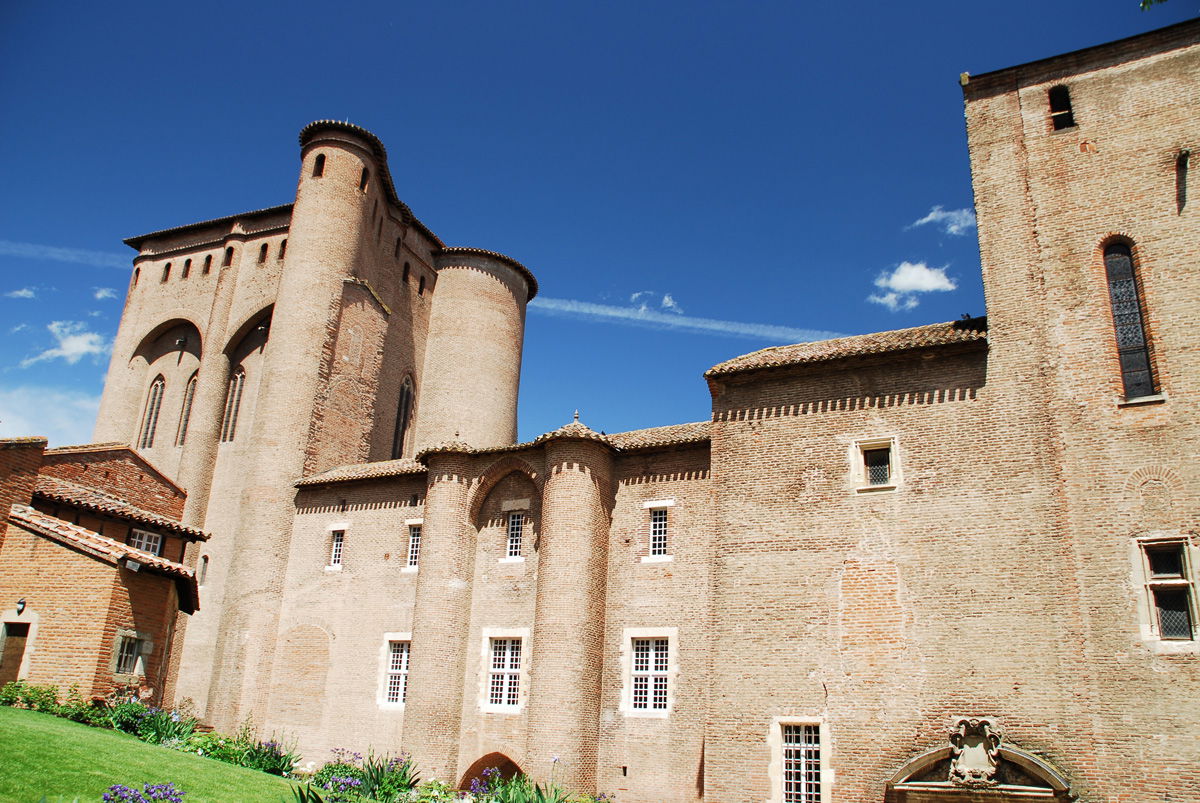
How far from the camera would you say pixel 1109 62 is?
19172 mm

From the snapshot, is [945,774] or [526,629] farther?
[526,629]

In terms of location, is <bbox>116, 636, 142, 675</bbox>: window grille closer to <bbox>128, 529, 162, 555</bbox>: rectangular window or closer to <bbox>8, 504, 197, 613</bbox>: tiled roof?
<bbox>8, 504, 197, 613</bbox>: tiled roof

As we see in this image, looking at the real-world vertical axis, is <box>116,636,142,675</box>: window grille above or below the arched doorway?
above

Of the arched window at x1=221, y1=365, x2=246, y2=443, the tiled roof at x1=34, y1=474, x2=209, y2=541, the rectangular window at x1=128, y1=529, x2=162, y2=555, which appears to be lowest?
the rectangular window at x1=128, y1=529, x2=162, y2=555

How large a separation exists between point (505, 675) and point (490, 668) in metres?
0.51

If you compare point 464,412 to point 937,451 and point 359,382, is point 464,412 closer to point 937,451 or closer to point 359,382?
point 359,382

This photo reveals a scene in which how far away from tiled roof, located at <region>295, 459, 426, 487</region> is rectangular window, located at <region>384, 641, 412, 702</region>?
5.11m

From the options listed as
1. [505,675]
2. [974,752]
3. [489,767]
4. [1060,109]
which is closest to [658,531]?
[505,675]

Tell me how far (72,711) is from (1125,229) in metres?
23.4

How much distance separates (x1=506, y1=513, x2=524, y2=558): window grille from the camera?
24250 mm

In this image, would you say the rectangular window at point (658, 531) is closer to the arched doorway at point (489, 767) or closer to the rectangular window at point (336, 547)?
the arched doorway at point (489, 767)

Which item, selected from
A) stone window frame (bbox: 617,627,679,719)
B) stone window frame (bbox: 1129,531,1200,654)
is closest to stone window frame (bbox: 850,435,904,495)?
stone window frame (bbox: 1129,531,1200,654)

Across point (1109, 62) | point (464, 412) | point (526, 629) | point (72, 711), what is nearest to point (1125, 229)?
point (1109, 62)

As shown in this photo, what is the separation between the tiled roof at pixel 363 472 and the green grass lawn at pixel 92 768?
11.0 m
